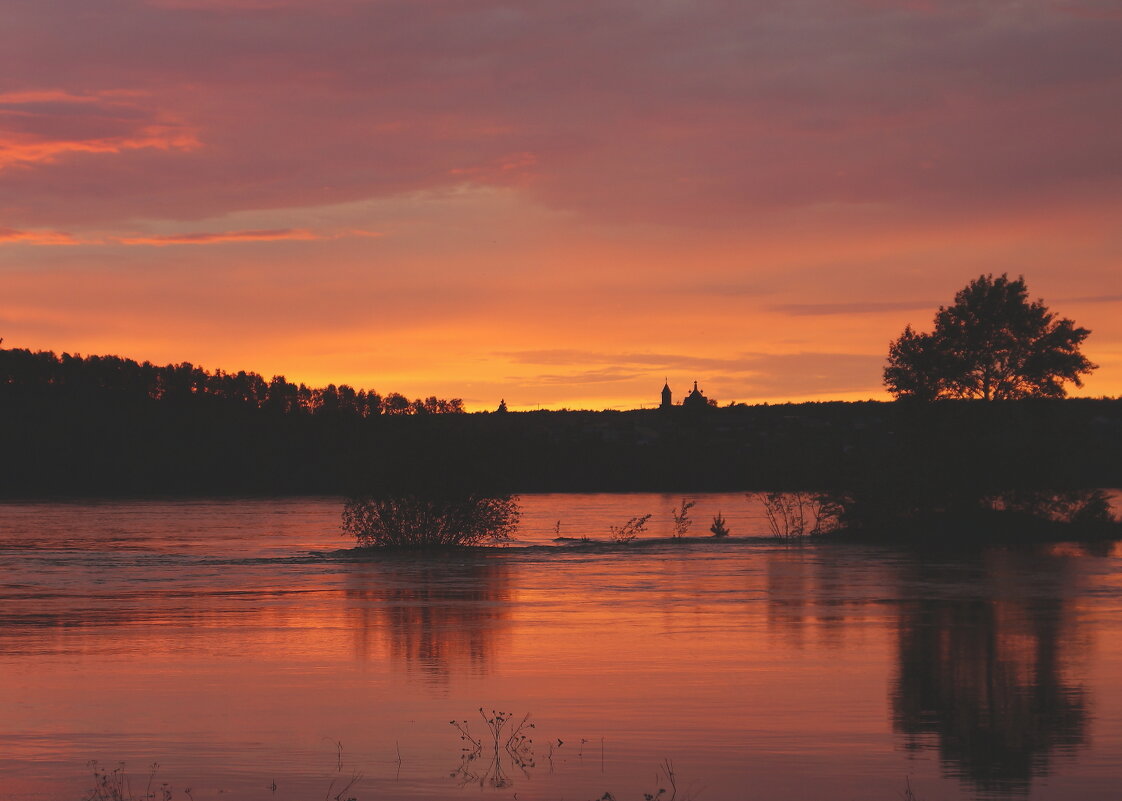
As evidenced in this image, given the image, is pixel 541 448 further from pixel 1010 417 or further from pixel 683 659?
pixel 683 659

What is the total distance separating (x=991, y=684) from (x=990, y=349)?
185 ft

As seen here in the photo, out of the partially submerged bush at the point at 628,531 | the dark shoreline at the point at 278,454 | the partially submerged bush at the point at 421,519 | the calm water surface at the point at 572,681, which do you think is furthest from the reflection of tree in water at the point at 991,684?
the dark shoreline at the point at 278,454

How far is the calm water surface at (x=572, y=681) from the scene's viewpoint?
1595 cm

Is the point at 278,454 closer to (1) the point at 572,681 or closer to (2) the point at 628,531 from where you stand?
(2) the point at 628,531

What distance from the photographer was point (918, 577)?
4750 cm

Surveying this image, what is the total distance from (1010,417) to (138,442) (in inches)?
5508

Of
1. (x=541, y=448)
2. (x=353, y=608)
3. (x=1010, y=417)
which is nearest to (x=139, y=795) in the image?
(x=353, y=608)

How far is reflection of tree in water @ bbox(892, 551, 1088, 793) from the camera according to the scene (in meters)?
16.8

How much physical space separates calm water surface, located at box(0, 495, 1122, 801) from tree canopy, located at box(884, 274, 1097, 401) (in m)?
27.9

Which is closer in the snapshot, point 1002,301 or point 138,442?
point 1002,301

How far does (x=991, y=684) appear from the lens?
22484 millimetres

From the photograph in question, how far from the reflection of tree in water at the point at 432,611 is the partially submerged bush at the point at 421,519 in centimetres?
591

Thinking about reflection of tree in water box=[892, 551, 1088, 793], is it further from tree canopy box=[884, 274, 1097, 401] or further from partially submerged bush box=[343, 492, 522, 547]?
tree canopy box=[884, 274, 1097, 401]

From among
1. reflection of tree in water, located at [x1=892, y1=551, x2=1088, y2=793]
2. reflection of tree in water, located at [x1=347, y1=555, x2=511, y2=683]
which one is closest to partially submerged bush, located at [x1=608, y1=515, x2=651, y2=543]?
reflection of tree in water, located at [x1=347, y1=555, x2=511, y2=683]
